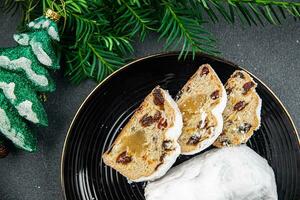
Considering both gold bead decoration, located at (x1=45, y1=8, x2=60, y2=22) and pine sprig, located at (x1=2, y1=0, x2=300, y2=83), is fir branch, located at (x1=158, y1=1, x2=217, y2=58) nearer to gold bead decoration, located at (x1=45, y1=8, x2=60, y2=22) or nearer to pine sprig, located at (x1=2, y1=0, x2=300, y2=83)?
pine sprig, located at (x1=2, y1=0, x2=300, y2=83)

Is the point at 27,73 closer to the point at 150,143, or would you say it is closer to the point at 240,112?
the point at 150,143

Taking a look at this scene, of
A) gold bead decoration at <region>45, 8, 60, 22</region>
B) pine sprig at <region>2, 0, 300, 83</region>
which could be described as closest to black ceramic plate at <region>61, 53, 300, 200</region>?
pine sprig at <region>2, 0, 300, 83</region>

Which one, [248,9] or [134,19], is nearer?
[134,19]

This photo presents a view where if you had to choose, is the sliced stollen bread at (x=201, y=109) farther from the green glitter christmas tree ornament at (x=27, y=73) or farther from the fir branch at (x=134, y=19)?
the green glitter christmas tree ornament at (x=27, y=73)

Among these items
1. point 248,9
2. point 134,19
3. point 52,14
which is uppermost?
point 52,14

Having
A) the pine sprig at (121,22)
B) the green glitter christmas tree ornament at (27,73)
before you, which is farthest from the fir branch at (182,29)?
the green glitter christmas tree ornament at (27,73)

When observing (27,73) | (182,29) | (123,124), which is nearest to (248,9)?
(182,29)
